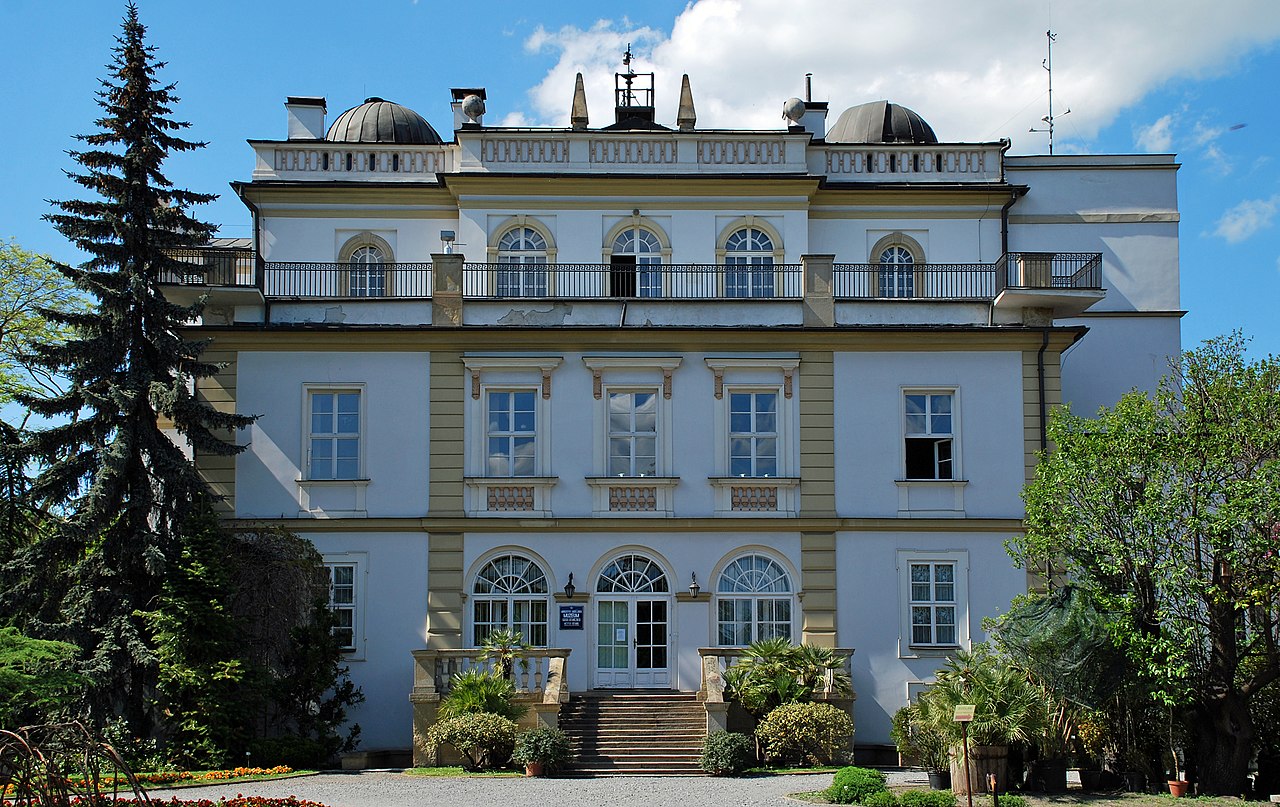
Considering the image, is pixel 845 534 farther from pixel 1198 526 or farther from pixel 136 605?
pixel 136 605

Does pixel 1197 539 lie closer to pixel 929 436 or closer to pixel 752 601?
pixel 929 436

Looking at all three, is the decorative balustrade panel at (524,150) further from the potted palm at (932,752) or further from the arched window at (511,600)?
the potted palm at (932,752)

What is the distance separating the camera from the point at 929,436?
28391 mm

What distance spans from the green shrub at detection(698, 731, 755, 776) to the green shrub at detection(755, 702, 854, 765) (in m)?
0.72

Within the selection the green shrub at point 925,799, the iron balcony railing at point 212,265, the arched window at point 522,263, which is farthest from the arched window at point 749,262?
the green shrub at point 925,799

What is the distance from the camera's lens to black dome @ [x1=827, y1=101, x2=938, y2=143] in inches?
1344

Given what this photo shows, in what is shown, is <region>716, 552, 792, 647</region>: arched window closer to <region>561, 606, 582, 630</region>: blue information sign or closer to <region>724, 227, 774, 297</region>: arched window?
<region>561, 606, 582, 630</region>: blue information sign

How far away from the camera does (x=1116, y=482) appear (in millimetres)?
21969

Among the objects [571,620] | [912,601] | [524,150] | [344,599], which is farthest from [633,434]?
[524,150]

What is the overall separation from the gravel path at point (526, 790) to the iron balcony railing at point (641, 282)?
10.7 metres

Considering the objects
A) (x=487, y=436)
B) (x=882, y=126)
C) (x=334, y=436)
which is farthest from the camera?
(x=882, y=126)

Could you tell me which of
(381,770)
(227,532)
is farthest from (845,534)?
(227,532)

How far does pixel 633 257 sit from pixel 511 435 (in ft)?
16.8

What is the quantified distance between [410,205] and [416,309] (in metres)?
3.70
